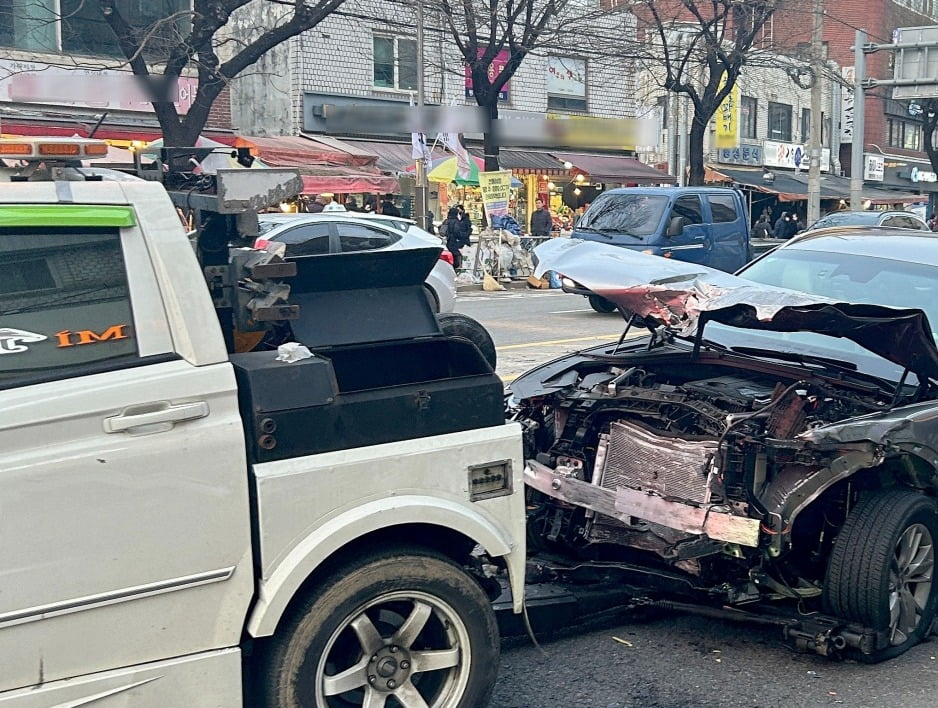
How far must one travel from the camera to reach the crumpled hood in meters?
4.57

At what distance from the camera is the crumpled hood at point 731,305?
180 inches

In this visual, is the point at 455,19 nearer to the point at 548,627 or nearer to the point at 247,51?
the point at 247,51

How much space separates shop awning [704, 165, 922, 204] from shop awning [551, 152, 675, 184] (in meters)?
3.87

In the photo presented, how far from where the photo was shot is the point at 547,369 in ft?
19.3

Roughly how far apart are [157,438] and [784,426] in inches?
108

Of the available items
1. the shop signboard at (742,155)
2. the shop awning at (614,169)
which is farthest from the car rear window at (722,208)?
the shop signboard at (742,155)

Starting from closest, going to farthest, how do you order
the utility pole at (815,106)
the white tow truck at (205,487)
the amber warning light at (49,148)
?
the white tow truck at (205,487) → the amber warning light at (49,148) → the utility pole at (815,106)

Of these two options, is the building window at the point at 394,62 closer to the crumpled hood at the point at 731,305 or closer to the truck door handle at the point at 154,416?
the crumpled hood at the point at 731,305

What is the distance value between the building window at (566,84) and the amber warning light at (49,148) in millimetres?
32276

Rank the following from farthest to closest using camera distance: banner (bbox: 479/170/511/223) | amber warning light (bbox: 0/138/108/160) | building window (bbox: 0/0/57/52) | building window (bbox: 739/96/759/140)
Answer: building window (bbox: 739/96/759/140) → banner (bbox: 479/170/511/223) → building window (bbox: 0/0/57/52) → amber warning light (bbox: 0/138/108/160)

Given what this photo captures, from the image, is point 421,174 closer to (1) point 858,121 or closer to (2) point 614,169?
(2) point 614,169

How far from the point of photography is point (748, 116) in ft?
144

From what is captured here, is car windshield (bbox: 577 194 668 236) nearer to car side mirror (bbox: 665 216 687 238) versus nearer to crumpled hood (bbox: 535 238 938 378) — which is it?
car side mirror (bbox: 665 216 687 238)

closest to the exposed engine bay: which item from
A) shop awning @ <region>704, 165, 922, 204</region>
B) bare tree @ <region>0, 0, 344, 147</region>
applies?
bare tree @ <region>0, 0, 344, 147</region>
